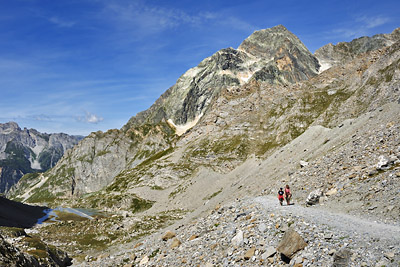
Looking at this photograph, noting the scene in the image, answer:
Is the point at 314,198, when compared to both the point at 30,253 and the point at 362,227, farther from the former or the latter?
the point at 30,253

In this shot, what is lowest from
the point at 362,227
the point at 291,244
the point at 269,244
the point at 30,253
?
the point at 362,227

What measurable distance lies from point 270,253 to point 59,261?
172 feet

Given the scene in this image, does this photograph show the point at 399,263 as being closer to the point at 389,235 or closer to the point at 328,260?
the point at 328,260

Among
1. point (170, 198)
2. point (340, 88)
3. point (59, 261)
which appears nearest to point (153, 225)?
point (59, 261)

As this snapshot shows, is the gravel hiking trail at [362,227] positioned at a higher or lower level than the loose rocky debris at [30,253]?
lower

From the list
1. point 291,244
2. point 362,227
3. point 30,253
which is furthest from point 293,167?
point 30,253

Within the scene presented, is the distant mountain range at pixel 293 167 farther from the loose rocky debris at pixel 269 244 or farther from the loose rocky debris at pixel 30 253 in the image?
the loose rocky debris at pixel 30 253

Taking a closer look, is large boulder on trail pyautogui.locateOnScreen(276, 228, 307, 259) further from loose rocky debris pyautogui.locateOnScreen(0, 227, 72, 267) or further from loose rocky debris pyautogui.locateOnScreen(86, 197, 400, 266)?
loose rocky debris pyautogui.locateOnScreen(0, 227, 72, 267)

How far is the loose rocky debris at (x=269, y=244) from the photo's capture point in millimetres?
16580

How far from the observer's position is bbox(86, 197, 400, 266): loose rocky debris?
653 inches

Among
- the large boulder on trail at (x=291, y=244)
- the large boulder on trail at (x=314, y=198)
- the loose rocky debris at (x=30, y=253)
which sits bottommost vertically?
the large boulder on trail at (x=314, y=198)

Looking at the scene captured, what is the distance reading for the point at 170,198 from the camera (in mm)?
147875

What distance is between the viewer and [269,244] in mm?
21375

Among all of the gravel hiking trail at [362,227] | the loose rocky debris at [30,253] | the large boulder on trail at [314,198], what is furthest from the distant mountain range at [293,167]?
the loose rocky debris at [30,253]
